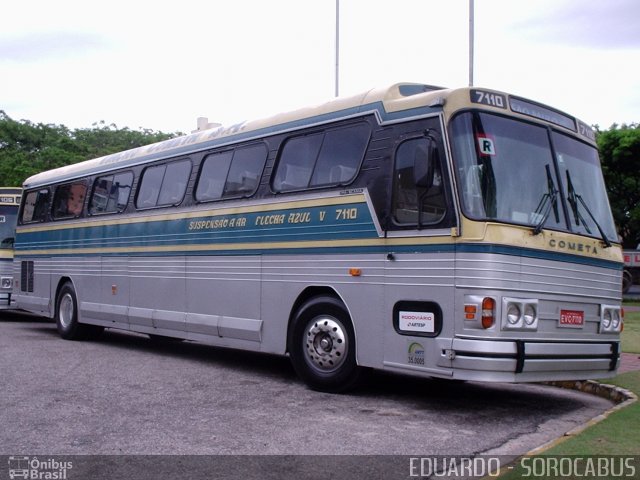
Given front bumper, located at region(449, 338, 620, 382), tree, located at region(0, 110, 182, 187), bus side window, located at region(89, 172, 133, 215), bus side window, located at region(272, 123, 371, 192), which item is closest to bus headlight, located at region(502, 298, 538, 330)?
front bumper, located at region(449, 338, 620, 382)

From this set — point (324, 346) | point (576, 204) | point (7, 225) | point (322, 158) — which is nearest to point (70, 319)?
point (7, 225)

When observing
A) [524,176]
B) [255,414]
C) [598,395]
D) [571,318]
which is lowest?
[598,395]

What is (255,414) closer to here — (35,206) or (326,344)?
(326,344)

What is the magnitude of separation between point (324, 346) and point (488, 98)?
3.31 m

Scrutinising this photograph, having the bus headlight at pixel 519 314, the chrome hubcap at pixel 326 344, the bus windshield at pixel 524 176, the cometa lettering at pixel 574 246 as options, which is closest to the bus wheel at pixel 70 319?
the chrome hubcap at pixel 326 344

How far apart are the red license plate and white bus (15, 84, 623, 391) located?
0.02 m

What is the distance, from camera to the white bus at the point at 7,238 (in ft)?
60.6

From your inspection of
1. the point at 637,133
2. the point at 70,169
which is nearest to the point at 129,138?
the point at 637,133

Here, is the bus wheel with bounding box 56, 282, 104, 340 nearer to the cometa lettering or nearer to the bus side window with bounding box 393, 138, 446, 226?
the bus side window with bounding box 393, 138, 446, 226

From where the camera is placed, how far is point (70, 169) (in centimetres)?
1561

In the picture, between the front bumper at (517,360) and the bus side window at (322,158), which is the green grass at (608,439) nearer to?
the front bumper at (517,360)

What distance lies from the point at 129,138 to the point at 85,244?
38.4 metres

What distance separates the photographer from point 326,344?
895 centimetres

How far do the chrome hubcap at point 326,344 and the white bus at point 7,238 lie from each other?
37.9ft
